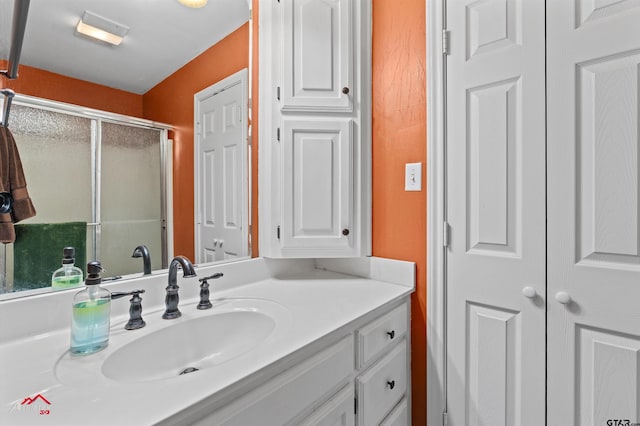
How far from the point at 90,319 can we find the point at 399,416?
3.67 ft

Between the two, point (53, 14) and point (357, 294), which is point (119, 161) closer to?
point (53, 14)

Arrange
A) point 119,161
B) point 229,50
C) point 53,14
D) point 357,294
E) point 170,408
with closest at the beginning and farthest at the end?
point 170,408
point 53,14
point 119,161
point 357,294
point 229,50

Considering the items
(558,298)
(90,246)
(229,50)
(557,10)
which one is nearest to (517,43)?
(557,10)

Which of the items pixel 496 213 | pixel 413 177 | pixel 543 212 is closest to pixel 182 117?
pixel 413 177

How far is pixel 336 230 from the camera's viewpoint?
1416mm

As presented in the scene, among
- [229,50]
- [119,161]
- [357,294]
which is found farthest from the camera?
[229,50]

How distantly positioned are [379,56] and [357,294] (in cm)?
106

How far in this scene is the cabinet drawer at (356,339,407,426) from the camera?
1013mm

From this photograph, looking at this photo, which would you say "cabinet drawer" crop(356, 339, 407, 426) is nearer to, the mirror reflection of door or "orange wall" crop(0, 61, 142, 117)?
the mirror reflection of door

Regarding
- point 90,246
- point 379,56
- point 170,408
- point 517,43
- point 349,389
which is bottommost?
point 349,389

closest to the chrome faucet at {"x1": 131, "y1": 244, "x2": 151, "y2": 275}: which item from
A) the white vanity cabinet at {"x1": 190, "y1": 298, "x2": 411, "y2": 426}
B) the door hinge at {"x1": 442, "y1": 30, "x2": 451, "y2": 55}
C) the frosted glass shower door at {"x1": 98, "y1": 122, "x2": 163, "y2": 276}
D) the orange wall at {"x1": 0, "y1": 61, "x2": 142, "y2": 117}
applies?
the frosted glass shower door at {"x1": 98, "y1": 122, "x2": 163, "y2": 276}

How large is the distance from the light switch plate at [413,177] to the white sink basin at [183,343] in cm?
72

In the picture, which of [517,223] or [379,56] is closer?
[517,223]

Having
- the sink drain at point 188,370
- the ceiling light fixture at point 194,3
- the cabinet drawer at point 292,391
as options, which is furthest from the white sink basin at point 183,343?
the ceiling light fixture at point 194,3
